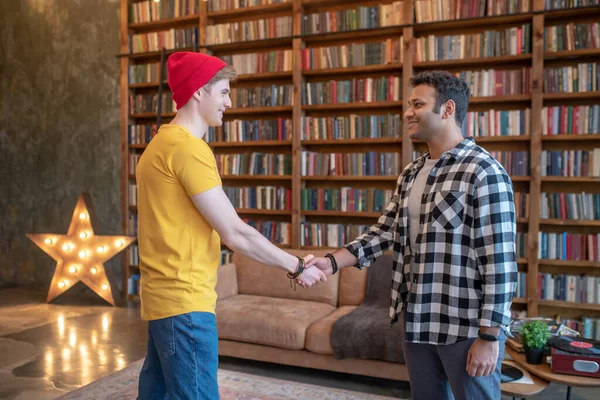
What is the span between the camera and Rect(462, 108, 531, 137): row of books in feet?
13.7

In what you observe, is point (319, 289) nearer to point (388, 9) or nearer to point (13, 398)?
point (13, 398)

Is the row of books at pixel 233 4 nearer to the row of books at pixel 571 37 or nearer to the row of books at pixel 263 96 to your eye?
the row of books at pixel 263 96

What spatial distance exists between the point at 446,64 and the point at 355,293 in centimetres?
220

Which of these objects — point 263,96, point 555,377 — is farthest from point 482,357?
point 263,96

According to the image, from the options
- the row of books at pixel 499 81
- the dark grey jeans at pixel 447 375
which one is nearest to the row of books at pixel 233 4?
the row of books at pixel 499 81

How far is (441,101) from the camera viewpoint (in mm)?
1748

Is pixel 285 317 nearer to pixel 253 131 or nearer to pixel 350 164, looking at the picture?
pixel 350 164

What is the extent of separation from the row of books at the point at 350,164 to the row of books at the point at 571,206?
127cm

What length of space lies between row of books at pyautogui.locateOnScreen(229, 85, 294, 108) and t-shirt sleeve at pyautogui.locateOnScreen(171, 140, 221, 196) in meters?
3.52

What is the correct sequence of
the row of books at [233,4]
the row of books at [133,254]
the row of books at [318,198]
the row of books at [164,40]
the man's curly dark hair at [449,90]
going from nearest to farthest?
the man's curly dark hair at [449,90]
the row of books at [318,198]
the row of books at [233,4]
the row of books at [164,40]
the row of books at [133,254]

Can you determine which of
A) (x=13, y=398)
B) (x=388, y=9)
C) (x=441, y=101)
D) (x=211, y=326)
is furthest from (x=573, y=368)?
(x=388, y=9)

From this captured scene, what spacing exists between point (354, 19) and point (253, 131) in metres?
1.46

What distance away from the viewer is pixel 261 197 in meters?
5.08

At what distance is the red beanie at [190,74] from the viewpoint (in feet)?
5.24
